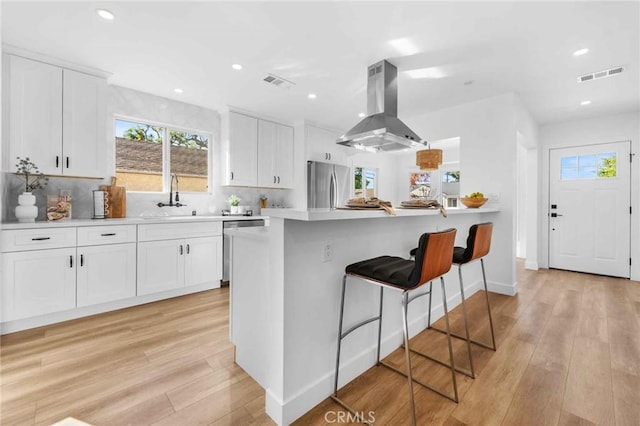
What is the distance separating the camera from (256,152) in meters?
4.52

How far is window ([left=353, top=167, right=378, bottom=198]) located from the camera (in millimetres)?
6404

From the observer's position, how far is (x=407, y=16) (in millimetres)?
2133

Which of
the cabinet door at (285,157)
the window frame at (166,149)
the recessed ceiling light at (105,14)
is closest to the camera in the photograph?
the recessed ceiling light at (105,14)

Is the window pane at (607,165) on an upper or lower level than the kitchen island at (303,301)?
upper

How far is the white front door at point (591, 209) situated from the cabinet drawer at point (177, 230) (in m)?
5.66

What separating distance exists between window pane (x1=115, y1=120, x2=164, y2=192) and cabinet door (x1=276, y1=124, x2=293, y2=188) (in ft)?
5.92

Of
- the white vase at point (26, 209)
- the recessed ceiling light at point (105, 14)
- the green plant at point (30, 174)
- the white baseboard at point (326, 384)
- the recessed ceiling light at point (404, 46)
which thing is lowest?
the white baseboard at point (326, 384)

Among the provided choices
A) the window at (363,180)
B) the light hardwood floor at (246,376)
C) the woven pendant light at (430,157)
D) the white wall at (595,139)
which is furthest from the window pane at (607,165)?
the window at (363,180)

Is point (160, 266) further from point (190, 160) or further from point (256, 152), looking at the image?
point (256, 152)

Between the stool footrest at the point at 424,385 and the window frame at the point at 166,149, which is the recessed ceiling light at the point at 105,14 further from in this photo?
the stool footrest at the point at 424,385

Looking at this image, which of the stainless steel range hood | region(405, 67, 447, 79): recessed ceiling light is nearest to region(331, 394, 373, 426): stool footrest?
the stainless steel range hood

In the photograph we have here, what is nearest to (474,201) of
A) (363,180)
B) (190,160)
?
(363,180)

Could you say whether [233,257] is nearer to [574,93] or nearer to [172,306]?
[172,306]

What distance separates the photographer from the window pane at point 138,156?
3551 millimetres
